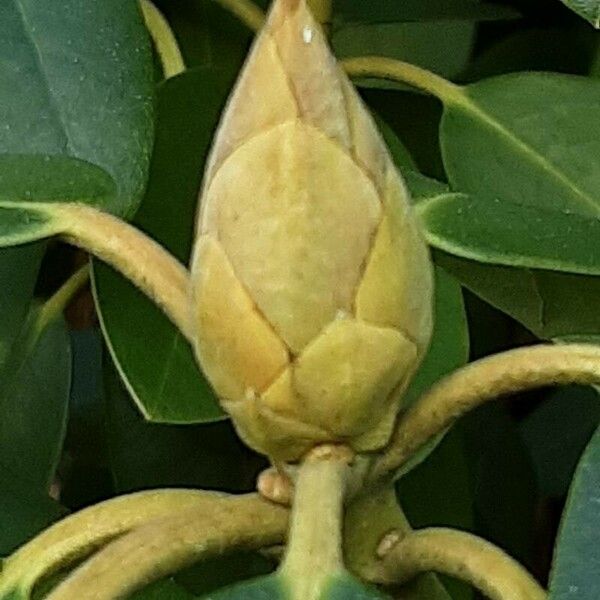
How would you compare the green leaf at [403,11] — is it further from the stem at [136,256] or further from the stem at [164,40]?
the stem at [136,256]

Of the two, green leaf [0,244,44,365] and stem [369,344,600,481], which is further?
green leaf [0,244,44,365]

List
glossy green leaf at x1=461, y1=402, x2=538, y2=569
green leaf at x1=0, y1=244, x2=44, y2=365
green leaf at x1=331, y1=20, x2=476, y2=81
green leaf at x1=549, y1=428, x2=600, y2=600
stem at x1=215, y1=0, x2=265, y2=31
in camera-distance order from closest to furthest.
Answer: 1. green leaf at x1=549, y1=428, x2=600, y2=600
2. green leaf at x1=0, y1=244, x2=44, y2=365
3. stem at x1=215, y1=0, x2=265, y2=31
4. green leaf at x1=331, y1=20, x2=476, y2=81
5. glossy green leaf at x1=461, y1=402, x2=538, y2=569

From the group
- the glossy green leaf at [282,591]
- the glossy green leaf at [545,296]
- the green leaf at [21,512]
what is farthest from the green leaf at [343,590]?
the green leaf at [21,512]

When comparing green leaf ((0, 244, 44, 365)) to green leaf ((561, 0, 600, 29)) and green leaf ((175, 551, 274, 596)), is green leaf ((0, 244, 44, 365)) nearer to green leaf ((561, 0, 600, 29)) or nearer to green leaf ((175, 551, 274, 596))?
green leaf ((175, 551, 274, 596))

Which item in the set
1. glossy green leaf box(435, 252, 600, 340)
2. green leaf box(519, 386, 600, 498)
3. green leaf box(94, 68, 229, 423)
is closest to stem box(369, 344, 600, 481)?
glossy green leaf box(435, 252, 600, 340)

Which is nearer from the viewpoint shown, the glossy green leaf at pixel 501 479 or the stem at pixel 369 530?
the stem at pixel 369 530
